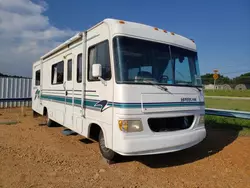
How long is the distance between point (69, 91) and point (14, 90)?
10.7 metres

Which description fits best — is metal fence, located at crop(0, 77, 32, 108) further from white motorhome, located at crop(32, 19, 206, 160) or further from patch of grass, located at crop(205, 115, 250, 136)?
patch of grass, located at crop(205, 115, 250, 136)

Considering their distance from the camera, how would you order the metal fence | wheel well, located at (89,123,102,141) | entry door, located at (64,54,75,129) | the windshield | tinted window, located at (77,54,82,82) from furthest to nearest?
the metal fence → entry door, located at (64,54,75,129) → tinted window, located at (77,54,82,82) → wheel well, located at (89,123,102,141) → the windshield

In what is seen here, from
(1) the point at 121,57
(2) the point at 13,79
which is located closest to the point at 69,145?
(1) the point at 121,57

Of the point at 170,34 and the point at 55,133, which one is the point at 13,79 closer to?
the point at 55,133

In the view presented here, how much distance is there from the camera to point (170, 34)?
4902 millimetres

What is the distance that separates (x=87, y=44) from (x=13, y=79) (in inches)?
460

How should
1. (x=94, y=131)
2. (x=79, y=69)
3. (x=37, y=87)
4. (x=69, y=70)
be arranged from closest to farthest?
(x=94, y=131) → (x=79, y=69) → (x=69, y=70) → (x=37, y=87)

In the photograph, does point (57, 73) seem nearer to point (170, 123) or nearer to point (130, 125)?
point (130, 125)

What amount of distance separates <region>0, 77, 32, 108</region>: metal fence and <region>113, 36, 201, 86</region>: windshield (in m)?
11.7

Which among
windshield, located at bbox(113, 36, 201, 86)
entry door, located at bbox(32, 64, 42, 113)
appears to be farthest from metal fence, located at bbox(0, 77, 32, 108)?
windshield, located at bbox(113, 36, 201, 86)

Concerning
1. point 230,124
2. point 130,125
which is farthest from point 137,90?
point 230,124

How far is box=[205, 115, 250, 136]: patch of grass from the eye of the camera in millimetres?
7507

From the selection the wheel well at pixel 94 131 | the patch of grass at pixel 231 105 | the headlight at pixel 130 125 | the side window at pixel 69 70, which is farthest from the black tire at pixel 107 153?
the patch of grass at pixel 231 105

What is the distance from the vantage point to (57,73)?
738 centimetres
